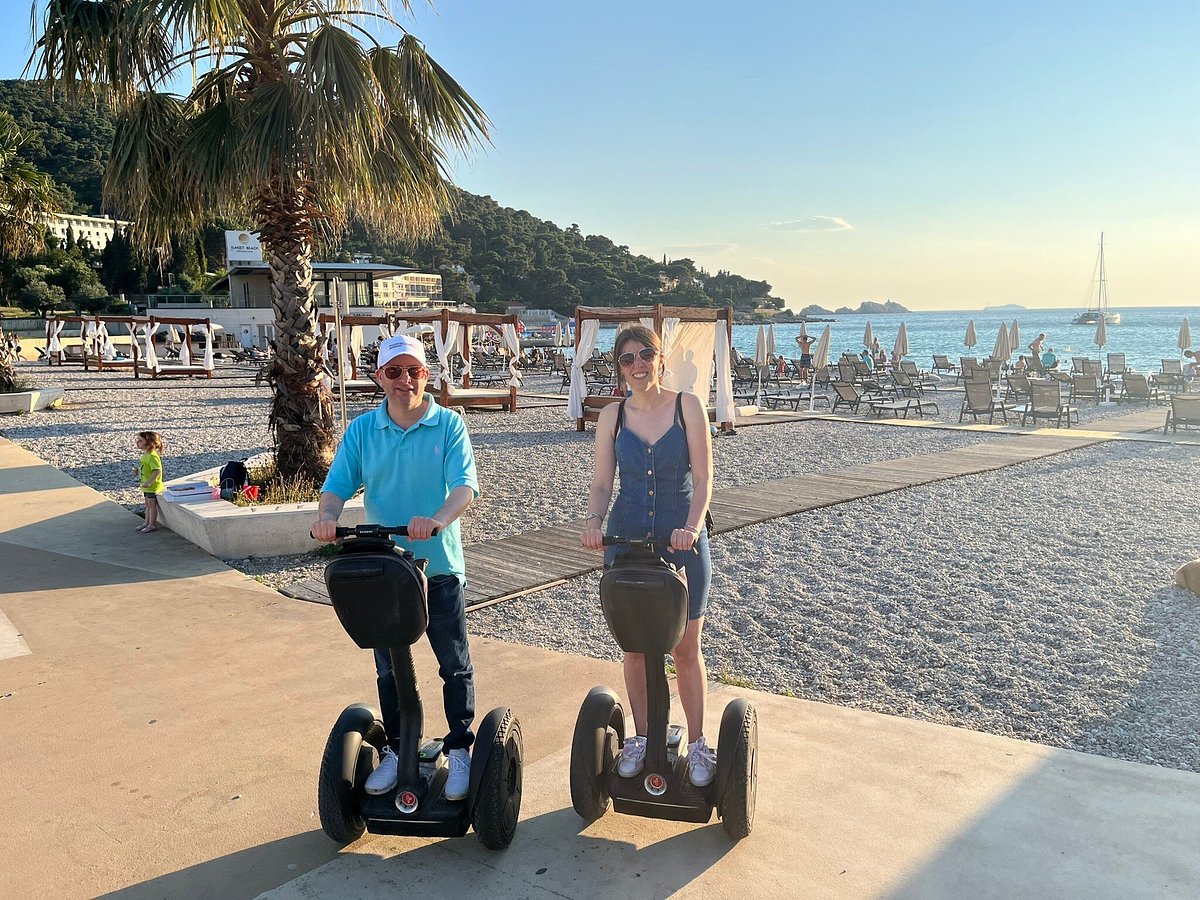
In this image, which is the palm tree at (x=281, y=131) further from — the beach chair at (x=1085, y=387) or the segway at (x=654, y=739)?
the beach chair at (x=1085, y=387)

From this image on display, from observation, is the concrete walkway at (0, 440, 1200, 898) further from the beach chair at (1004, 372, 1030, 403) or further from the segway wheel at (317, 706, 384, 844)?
the beach chair at (1004, 372, 1030, 403)

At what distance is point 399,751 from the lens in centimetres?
256

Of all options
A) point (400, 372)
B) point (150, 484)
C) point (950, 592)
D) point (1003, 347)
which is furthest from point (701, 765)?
point (1003, 347)

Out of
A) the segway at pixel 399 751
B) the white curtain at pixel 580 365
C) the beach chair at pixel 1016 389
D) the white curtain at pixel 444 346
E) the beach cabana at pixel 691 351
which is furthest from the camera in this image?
the white curtain at pixel 444 346

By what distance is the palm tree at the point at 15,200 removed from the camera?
17.3m

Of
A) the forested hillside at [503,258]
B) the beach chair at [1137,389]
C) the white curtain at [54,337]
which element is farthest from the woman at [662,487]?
the forested hillside at [503,258]

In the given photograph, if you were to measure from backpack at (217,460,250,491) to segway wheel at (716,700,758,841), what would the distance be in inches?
224

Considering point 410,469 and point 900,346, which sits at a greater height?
point 900,346

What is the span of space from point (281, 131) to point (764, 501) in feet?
17.2

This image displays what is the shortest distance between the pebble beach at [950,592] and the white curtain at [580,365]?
2.83 meters

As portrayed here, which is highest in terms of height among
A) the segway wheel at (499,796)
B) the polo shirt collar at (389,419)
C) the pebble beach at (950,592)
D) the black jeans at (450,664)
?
the polo shirt collar at (389,419)

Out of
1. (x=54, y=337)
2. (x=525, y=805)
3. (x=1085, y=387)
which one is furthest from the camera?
(x=54, y=337)

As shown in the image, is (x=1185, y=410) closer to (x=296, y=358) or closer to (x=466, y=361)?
(x=296, y=358)

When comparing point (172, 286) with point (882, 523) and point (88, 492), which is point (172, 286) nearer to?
A: point (88, 492)
